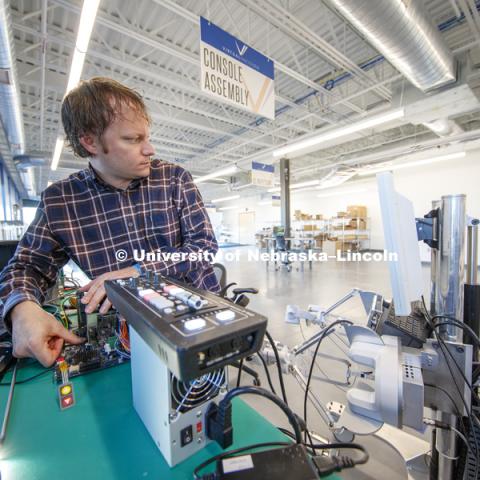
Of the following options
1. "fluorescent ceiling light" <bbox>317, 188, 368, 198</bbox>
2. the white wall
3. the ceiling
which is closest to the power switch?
the ceiling

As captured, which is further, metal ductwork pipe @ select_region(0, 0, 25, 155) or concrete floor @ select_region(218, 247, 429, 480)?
metal ductwork pipe @ select_region(0, 0, 25, 155)

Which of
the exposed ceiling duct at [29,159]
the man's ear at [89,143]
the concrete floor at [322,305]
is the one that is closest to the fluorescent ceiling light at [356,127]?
the concrete floor at [322,305]

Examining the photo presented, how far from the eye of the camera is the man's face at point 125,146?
648 mm

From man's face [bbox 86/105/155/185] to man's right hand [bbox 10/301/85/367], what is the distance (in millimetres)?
399

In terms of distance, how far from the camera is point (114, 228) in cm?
75

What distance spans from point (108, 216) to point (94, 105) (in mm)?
302

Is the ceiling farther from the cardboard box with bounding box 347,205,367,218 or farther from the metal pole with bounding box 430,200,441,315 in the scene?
the cardboard box with bounding box 347,205,367,218

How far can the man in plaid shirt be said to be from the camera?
61cm

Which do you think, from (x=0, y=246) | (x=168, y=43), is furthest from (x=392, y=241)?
(x=168, y=43)

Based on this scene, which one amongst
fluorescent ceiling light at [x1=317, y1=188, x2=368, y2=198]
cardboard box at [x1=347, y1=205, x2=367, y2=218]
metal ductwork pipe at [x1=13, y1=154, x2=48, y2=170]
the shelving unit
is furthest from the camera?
fluorescent ceiling light at [x1=317, y1=188, x2=368, y2=198]

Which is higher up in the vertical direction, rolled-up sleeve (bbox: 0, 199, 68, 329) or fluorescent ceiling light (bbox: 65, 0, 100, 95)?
fluorescent ceiling light (bbox: 65, 0, 100, 95)

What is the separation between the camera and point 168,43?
9.59ft

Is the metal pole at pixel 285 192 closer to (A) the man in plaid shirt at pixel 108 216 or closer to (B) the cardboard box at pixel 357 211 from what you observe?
(B) the cardboard box at pixel 357 211

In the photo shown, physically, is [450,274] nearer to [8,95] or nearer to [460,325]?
[460,325]
